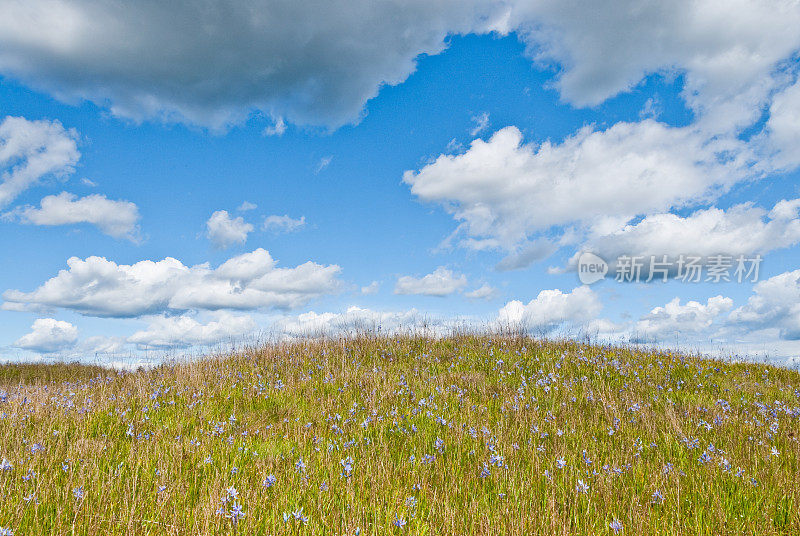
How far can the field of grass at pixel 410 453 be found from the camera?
387cm

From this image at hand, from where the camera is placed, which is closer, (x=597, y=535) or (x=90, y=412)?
(x=597, y=535)

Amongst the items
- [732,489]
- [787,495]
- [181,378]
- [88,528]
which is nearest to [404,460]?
[88,528]

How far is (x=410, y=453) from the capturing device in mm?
5484

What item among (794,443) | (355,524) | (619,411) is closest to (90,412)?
(355,524)

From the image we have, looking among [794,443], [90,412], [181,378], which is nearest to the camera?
[794,443]

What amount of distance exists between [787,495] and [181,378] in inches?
376

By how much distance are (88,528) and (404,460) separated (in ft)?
9.68

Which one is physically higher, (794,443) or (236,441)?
(236,441)

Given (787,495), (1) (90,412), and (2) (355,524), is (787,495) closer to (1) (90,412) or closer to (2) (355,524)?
(2) (355,524)

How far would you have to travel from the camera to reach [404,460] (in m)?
5.23

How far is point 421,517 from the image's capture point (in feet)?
12.1

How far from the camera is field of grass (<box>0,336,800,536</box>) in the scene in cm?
387

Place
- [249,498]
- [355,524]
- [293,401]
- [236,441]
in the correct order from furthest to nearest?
[293,401] < [236,441] < [249,498] < [355,524]

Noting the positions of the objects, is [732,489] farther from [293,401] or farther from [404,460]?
[293,401]
